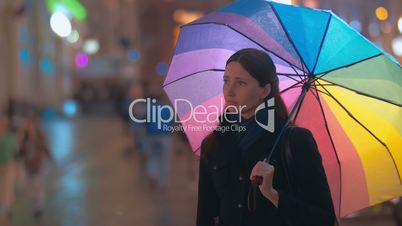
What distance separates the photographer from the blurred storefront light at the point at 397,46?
861cm

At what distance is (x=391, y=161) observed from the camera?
272 centimetres

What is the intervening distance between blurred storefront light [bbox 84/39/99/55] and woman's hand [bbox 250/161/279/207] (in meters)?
47.7

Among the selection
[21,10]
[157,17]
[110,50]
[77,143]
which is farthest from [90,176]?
[110,50]

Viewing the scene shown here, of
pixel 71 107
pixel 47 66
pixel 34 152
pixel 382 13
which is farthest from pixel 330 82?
pixel 71 107

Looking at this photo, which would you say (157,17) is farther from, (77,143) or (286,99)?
(286,99)

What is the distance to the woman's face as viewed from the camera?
2.46 metres

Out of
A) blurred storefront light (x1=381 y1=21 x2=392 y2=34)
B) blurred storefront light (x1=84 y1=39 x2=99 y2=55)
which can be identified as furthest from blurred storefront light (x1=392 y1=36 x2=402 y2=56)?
blurred storefront light (x1=84 y1=39 x2=99 y2=55)

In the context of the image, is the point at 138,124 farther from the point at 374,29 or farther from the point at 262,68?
the point at 262,68

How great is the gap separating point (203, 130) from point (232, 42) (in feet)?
1.53

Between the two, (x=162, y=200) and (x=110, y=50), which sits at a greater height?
(x=110, y=50)

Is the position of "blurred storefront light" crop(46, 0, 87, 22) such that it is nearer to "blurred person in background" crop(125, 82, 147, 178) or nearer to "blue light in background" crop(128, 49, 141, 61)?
"blue light in background" crop(128, 49, 141, 61)

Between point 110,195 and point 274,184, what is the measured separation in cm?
644

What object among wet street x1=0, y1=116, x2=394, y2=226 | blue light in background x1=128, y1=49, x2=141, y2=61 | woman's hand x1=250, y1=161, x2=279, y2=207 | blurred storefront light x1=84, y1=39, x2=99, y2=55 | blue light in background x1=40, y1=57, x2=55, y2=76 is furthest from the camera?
blurred storefront light x1=84, y1=39, x2=99, y2=55

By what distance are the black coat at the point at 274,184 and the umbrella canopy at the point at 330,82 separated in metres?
0.30
